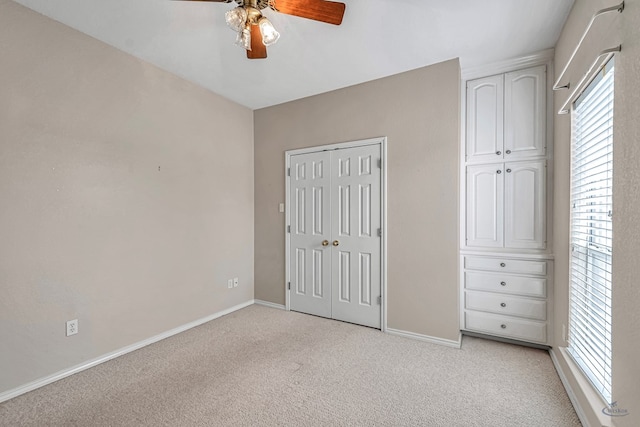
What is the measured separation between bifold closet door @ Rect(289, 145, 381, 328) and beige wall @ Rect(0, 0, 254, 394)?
0.97 meters

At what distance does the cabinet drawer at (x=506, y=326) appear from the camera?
2529mm

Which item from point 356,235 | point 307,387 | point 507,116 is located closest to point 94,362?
point 307,387

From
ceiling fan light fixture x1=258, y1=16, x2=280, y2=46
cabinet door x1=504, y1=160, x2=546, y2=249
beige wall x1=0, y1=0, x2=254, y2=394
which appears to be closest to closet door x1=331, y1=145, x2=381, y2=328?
cabinet door x1=504, y1=160, x2=546, y2=249

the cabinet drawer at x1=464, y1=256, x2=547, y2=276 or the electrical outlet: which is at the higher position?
the cabinet drawer at x1=464, y1=256, x2=547, y2=276

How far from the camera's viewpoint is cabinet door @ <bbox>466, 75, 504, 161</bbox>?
8.84 feet

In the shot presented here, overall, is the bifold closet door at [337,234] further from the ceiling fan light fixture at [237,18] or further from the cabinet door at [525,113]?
the ceiling fan light fixture at [237,18]

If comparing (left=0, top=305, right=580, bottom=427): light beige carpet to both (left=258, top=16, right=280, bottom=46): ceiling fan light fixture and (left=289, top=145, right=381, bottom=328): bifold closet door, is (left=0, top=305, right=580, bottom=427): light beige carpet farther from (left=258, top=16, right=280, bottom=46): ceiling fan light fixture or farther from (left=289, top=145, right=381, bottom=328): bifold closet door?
(left=258, top=16, right=280, bottom=46): ceiling fan light fixture

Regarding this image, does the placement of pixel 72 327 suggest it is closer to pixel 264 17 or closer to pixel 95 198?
pixel 95 198

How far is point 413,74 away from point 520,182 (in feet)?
4.70

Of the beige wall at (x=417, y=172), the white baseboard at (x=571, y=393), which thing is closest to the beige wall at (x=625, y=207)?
the white baseboard at (x=571, y=393)

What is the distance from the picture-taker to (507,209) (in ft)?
8.75

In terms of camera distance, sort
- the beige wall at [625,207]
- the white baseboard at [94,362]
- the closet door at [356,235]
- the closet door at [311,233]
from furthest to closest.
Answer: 1. the closet door at [311,233]
2. the closet door at [356,235]
3. the white baseboard at [94,362]
4. the beige wall at [625,207]

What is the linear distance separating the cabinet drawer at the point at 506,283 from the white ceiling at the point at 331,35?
2.00 meters

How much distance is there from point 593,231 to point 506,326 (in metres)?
1.31
